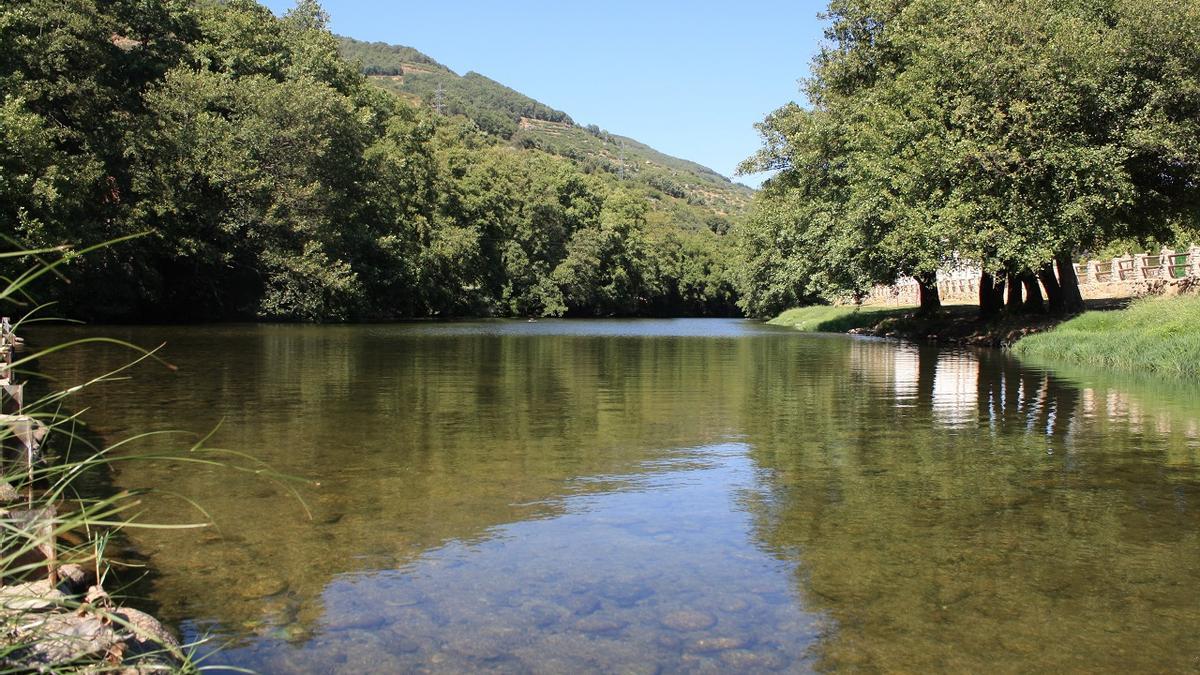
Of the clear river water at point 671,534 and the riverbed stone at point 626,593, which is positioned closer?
the clear river water at point 671,534

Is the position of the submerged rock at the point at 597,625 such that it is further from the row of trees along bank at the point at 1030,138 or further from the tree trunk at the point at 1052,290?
the tree trunk at the point at 1052,290

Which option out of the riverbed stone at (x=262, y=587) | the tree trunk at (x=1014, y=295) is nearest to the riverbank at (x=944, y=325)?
the tree trunk at (x=1014, y=295)

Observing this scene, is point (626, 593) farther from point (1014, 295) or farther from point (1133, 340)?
point (1014, 295)

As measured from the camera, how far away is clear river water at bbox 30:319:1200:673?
5.27 metres

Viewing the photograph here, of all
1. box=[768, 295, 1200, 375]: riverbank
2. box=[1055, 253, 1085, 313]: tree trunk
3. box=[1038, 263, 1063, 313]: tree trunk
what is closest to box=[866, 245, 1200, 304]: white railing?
box=[768, 295, 1200, 375]: riverbank

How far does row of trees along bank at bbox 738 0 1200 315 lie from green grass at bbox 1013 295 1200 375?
2.45 meters

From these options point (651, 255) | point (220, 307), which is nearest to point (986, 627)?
point (220, 307)

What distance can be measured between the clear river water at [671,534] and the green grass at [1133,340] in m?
6.36

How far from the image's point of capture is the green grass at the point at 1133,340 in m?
21.6

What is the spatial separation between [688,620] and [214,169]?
162ft

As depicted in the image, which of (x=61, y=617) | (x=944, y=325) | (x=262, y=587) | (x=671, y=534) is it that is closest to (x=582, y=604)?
(x=671, y=534)

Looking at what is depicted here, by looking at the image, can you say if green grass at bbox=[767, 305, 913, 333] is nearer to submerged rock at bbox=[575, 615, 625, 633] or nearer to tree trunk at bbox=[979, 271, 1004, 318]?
tree trunk at bbox=[979, 271, 1004, 318]

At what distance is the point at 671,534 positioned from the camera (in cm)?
754

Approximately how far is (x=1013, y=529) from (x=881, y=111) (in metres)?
27.9
